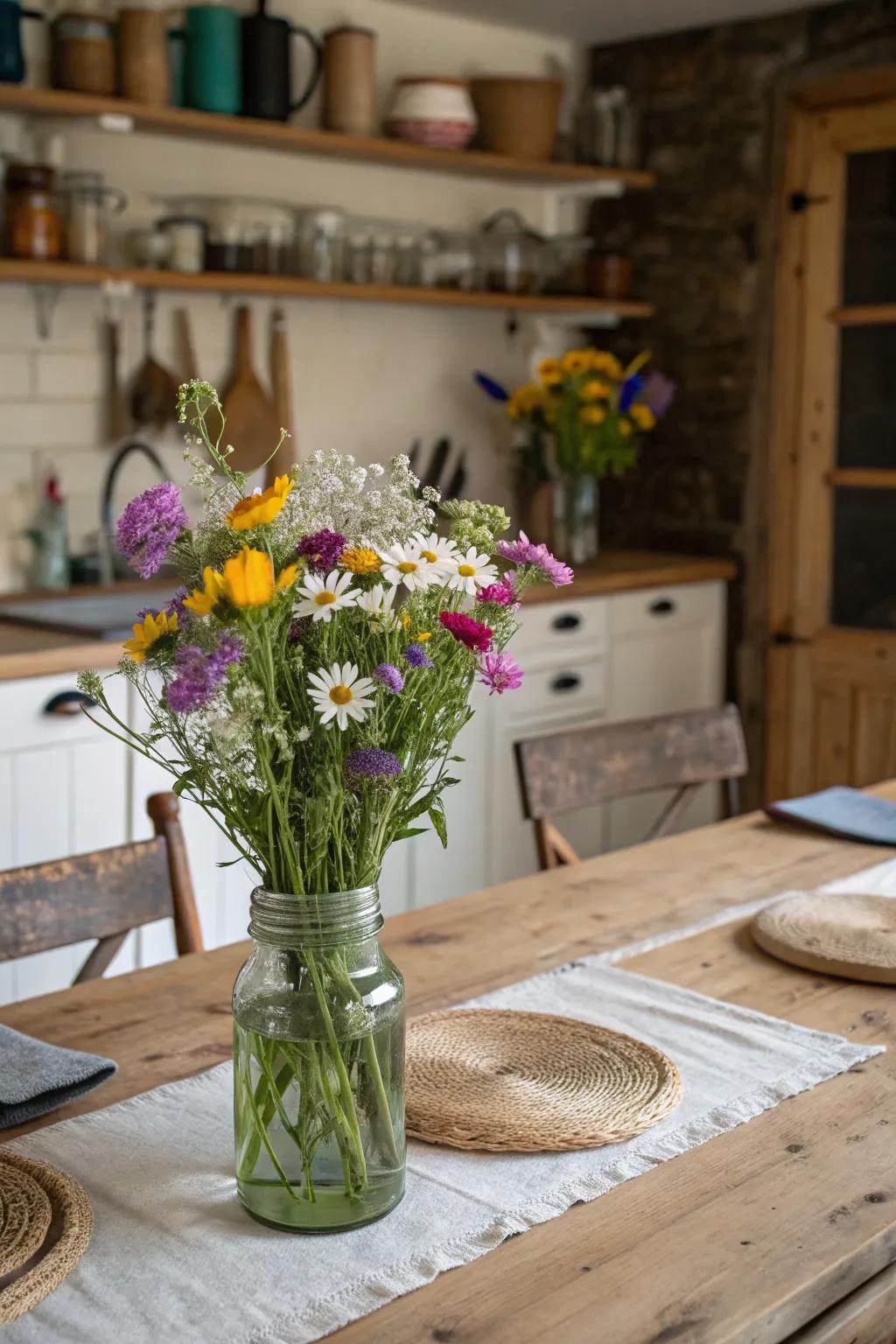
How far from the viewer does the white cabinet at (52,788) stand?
8.95 ft

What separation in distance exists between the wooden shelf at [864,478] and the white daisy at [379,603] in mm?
3360

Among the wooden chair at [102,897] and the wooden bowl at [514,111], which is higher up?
the wooden bowl at [514,111]

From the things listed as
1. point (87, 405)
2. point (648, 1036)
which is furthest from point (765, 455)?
point (648, 1036)

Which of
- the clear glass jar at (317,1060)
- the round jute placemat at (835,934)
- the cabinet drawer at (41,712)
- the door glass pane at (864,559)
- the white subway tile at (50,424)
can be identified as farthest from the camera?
the door glass pane at (864,559)

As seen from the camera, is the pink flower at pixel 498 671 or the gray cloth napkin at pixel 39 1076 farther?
the gray cloth napkin at pixel 39 1076

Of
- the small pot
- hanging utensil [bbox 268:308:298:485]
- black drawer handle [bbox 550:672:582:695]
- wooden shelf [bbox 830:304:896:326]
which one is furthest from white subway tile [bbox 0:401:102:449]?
wooden shelf [bbox 830:304:896:326]

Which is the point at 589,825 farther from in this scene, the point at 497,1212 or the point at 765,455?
the point at 497,1212

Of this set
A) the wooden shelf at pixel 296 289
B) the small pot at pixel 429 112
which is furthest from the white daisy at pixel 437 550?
the small pot at pixel 429 112

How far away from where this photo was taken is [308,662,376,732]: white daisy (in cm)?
98

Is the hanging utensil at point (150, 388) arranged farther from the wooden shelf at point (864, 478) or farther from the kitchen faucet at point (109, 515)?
the wooden shelf at point (864, 478)

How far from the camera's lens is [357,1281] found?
0.98 m

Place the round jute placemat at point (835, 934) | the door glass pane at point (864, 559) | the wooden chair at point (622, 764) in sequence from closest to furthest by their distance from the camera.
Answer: the round jute placemat at point (835, 934), the wooden chair at point (622, 764), the door glass pane at point (864, 559)

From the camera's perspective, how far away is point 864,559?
4.22m

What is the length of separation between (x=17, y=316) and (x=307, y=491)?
105 inches
